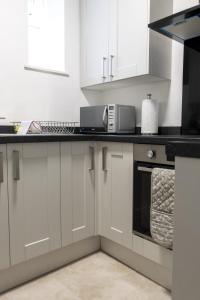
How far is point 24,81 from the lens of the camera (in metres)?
1.96

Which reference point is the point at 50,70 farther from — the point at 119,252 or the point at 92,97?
the point at 119,252

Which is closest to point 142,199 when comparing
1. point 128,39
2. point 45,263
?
point 45,263

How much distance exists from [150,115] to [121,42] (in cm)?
60

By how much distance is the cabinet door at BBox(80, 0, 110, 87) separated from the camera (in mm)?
2023

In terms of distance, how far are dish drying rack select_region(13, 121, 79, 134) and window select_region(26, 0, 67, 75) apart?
1.46 feet

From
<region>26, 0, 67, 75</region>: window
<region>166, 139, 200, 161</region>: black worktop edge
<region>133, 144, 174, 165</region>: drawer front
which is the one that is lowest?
<region>133, 144, 174, 165</region>: drawer front

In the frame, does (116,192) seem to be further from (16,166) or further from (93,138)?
(16,166)

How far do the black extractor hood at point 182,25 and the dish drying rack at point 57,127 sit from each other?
1.10m

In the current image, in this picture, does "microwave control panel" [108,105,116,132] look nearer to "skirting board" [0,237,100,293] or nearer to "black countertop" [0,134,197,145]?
"black countertop" [0,134,197,145]

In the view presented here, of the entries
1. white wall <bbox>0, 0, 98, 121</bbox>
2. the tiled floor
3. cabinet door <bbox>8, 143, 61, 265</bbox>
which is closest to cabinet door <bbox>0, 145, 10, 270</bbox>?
cabinet door <bbox>8, 143, 61, 265</bbox>

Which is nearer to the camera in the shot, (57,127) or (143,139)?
(143,139)

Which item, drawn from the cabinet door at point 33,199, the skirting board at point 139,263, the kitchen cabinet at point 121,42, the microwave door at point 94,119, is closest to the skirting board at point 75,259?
the skirting board at point 139,263

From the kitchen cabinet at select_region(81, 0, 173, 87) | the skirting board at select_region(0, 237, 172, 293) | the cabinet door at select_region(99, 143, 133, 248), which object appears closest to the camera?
the skirting board at select_region(0, 237, 172, 293)

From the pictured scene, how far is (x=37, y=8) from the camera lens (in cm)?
215
